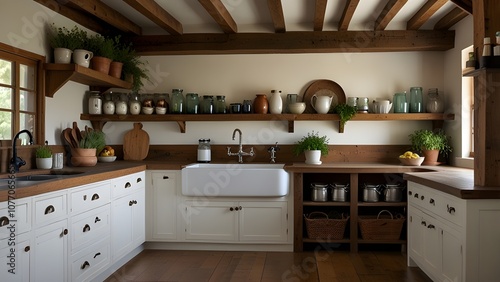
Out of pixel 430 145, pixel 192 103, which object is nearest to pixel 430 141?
pixel 430 145

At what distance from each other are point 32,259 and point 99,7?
2.38 meters

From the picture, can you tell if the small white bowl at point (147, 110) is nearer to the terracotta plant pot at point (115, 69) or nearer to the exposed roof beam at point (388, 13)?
the terracotta plant pot at point (115, 69)

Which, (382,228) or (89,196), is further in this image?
(382,228)

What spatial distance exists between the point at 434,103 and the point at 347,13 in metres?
1.43

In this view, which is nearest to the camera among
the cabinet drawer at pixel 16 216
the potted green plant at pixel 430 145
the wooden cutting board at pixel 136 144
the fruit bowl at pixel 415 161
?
the cabinet drawer at pixel 16 216

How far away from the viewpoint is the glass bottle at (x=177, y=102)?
4.84m

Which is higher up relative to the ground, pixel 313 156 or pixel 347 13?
pixel 347 13

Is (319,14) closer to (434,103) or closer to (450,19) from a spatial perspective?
(450,19)

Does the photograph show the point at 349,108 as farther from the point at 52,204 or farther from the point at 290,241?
the point at 52,204

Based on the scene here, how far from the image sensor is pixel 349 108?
4.57m

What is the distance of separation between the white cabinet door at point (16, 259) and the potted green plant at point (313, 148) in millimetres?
2846

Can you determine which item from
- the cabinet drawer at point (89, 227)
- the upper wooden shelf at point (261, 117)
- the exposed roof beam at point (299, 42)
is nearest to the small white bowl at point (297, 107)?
the upper wooden shelf at point (261, 117)

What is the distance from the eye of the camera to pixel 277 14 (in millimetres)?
4055

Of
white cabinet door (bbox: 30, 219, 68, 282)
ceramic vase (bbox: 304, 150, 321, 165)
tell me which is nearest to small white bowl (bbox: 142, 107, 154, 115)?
ceramic vase (bbox: 304, 150, 321, 165)
